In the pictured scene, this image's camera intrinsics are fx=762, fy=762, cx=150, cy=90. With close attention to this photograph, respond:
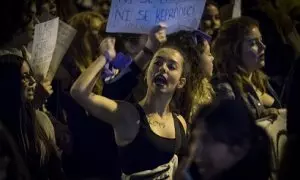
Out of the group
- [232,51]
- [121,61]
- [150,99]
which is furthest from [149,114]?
[232,51]

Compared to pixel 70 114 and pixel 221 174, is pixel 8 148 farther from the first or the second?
pixel 221 174

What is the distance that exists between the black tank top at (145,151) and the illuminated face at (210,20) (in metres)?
0.24

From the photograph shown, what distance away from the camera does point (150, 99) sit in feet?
5.50

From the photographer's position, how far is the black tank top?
1.65m

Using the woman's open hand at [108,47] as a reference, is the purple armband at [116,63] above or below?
below

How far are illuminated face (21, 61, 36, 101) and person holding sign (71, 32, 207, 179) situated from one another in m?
0.11

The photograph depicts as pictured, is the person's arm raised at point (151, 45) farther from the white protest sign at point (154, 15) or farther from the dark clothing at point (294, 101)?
the dark clothing at point (294, 101)

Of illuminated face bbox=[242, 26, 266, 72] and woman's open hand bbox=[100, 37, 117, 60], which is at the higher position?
woman's open hand bbox=[100, 37, 117, 60]

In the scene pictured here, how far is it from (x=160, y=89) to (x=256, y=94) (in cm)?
23

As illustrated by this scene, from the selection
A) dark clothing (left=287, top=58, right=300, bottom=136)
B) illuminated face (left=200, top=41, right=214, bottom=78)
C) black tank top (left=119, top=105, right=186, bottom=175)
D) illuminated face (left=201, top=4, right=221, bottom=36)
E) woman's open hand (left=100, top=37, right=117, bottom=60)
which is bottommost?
black tank top (left=119, top=105, right=186, bottom=175)

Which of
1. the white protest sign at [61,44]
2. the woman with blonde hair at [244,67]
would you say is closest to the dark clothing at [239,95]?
the woman with blonde hair at [244,67]

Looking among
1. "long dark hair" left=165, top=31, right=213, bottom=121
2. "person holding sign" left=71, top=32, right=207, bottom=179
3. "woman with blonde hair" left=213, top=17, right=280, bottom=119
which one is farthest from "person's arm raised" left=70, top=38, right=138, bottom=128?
"woman with blonde hair" left=213, top=17, right=280, bottom=119

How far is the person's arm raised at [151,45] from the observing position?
5.53ft

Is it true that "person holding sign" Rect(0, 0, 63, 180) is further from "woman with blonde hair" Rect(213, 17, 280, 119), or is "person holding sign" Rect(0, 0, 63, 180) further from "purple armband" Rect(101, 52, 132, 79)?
"woman with blonde hair" Rect(213, 17, 280, 119)
